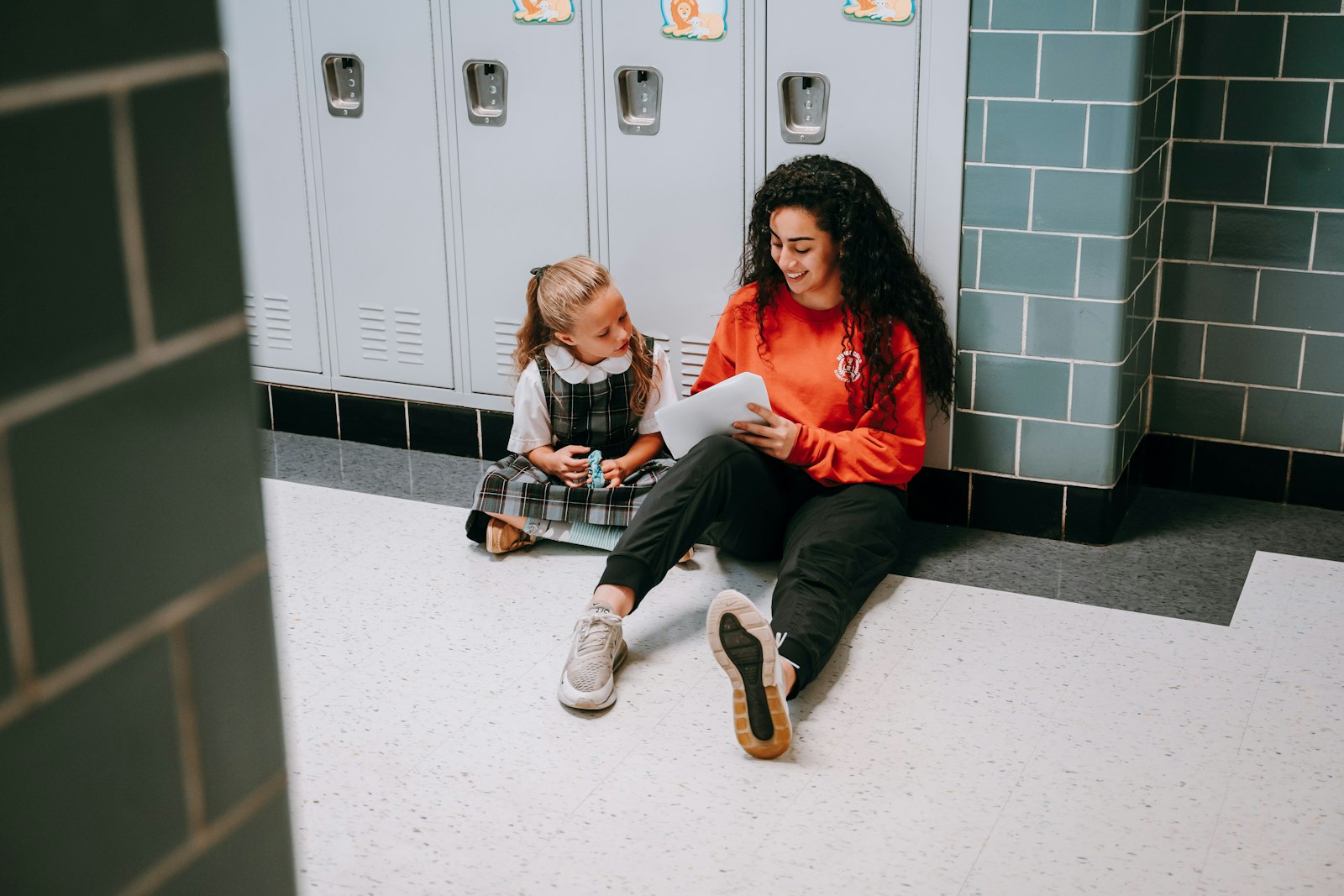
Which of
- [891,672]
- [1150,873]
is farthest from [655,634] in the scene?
[1150,873]

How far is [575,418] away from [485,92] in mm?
915

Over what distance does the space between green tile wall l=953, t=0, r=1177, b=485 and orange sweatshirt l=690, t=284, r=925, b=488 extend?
296 millimetres

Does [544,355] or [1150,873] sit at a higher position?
[544,355]

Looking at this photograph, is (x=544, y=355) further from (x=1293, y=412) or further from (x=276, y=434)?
(x=1293, y=412)

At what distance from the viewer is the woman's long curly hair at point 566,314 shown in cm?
291

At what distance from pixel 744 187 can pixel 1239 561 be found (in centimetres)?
139

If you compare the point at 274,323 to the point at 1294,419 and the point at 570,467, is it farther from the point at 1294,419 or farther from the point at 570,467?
the point at 1294,419

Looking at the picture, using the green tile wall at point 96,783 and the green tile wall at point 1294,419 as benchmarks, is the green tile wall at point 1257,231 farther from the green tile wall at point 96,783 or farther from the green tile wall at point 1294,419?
the green tile wall at point 96,783

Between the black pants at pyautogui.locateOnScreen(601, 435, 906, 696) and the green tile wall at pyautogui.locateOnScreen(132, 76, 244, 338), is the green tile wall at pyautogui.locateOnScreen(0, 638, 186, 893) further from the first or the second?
the black pants at pyautogui.locateOnScreen(601, 435, 906, 696)

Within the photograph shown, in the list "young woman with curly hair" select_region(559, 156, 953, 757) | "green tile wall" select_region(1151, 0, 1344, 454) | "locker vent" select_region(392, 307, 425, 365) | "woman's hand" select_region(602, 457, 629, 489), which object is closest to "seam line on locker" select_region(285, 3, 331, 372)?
"locker vent" select_region(392, 307, 425, 365)

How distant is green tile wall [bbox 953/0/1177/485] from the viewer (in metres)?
2.73

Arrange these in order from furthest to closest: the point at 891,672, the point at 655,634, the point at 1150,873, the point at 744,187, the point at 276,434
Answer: the point at 276,434, the point at 744,187, the point at 655,634, the point at 891,672, the point at 1150,873

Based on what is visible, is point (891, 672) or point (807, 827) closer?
point (807, 827)

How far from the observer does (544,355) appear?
3014mm
